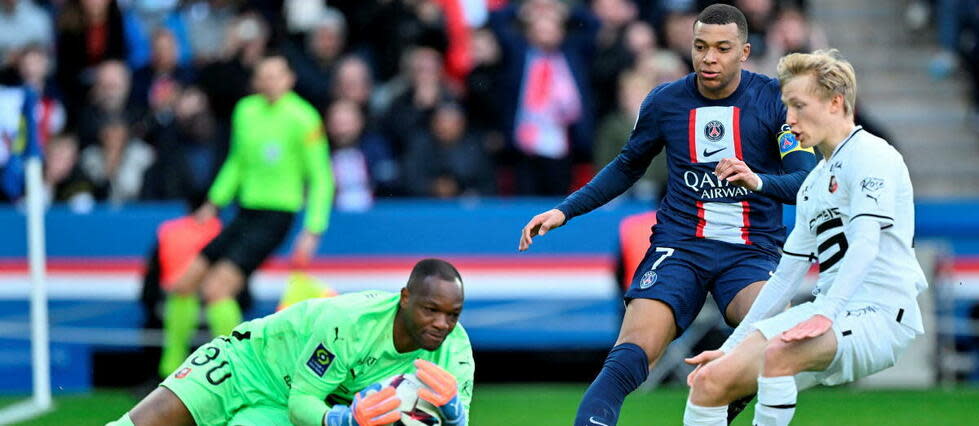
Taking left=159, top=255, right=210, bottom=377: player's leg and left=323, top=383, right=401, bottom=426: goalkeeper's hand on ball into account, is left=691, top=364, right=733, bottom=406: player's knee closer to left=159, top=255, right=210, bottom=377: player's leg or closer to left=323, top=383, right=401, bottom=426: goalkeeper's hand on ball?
left=323, top=383, right=401, bottom=426: goalkeeper's hand on ball

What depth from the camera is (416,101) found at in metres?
12.8

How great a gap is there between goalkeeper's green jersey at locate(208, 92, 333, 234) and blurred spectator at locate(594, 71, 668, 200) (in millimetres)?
2267

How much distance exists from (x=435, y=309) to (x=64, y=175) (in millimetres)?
7200

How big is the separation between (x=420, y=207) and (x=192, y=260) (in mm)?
1819

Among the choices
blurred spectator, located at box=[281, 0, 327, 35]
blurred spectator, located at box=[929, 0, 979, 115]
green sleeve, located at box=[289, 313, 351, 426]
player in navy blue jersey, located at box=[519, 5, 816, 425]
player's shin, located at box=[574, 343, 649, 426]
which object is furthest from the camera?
blurred spectator, located at box=[929, 0, 979, 115]

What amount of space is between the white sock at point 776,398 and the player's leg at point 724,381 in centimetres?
13

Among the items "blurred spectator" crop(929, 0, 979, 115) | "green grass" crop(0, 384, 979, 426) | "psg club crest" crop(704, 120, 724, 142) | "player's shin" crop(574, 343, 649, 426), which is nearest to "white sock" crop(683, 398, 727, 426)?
"player's shin" crop(574, 343, 649, 426)

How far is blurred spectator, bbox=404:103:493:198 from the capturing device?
12.5m

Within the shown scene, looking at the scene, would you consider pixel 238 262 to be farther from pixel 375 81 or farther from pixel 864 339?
pixel 864 339

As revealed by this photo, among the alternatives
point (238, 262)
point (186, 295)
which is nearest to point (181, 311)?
point (186, 295)

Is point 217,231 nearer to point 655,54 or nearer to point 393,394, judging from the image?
point 655,54

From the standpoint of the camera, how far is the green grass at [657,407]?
10094 mm

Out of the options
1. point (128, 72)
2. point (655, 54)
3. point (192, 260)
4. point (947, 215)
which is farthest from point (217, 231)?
point (947, 215)

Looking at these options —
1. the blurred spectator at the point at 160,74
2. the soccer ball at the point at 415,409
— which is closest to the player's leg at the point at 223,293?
the blurred spectator at the point at 160,74
